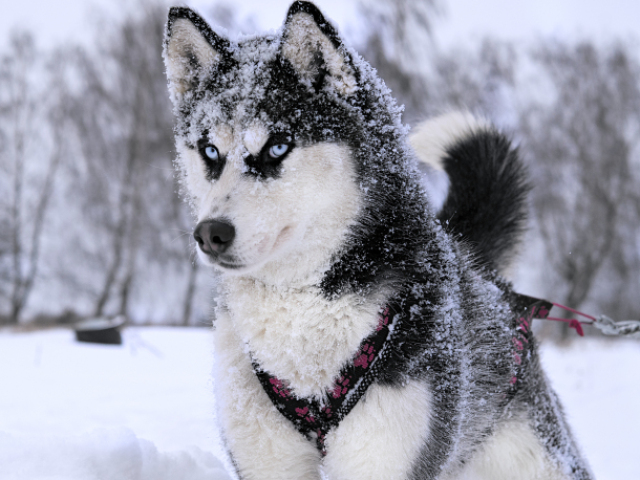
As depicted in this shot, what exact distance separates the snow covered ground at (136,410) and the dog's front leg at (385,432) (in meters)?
0.49

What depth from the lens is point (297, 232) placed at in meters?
1.23

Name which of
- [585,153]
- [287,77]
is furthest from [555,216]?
[287,77]

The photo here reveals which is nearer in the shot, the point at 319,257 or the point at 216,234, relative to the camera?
the point at 216,234

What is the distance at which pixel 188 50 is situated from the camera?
1.45 meters

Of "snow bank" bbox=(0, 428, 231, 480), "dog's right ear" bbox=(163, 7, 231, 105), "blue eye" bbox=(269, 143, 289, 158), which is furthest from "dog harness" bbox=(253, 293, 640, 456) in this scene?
"dog's right ear" bbox=(163, 7, 231, 105)

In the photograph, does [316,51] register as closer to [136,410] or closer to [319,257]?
[319,257]

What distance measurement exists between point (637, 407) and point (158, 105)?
988 centimetres

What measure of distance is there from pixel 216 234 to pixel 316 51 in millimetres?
574

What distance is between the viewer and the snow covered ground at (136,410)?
163cm

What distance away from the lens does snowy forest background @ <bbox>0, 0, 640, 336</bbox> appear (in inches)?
406

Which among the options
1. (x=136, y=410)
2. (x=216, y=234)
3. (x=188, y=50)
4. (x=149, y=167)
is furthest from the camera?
(x=149, y=167)

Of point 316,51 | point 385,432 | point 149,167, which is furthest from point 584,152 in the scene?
point 385,432

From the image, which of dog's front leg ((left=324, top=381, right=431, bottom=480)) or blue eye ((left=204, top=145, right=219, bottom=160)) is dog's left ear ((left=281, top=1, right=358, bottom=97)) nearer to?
blue eye ((left=204, top=145, right=219, bottom=160))

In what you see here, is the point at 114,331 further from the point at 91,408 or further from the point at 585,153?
the point at 585,153
